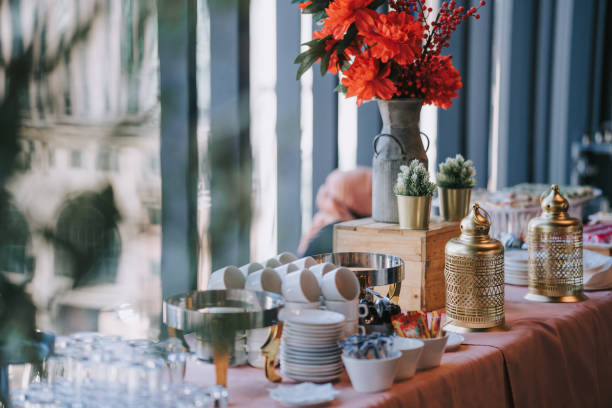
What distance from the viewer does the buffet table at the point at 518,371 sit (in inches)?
40.8

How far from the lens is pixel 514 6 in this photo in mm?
6469

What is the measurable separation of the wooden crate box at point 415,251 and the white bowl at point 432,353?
14.5 inches

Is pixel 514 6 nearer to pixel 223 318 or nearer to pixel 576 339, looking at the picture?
pixel 576 339

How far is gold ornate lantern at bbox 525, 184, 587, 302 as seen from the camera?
1.53 meters

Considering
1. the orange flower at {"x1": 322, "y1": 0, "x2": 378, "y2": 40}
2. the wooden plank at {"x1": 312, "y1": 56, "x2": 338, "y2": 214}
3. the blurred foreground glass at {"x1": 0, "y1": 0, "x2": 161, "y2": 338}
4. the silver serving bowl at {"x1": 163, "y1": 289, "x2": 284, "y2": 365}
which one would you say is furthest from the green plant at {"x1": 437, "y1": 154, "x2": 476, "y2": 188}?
the wooden plank at {"x1": 312, "y1": 56, "x2": 338, "y2": 214}

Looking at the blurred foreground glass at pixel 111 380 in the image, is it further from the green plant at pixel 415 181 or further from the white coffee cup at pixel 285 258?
the green plant at pixel 415 181

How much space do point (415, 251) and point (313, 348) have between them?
0.55 m

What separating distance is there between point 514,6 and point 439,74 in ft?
17.8

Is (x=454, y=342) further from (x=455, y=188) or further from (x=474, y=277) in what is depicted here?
(x=455, y=188)

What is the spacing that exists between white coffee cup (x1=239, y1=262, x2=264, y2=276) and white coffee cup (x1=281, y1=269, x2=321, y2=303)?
0.35 feet

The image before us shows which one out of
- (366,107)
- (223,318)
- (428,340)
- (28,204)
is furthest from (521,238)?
(366,107)

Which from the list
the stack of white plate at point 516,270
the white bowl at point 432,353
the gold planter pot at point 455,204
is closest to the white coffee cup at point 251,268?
the white bowl at point 432,353

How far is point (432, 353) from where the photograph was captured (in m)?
1.12

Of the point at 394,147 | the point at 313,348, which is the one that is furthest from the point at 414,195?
the point at 313,348
